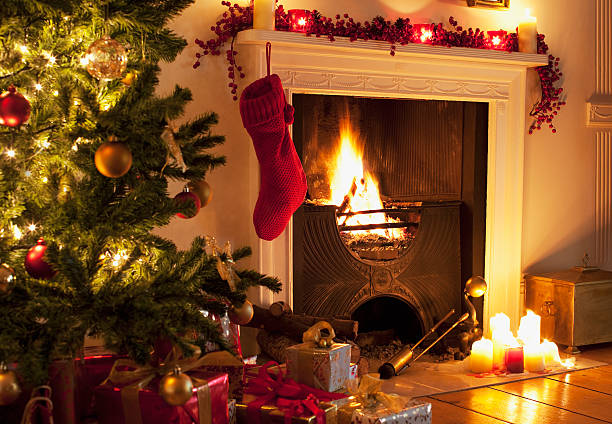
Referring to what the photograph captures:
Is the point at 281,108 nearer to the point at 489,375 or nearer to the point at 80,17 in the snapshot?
the point at 80,17

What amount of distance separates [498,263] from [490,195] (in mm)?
346

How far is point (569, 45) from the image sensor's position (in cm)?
388

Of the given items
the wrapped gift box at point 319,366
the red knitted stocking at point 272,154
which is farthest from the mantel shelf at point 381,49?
the wrapped gift box at point 319,366

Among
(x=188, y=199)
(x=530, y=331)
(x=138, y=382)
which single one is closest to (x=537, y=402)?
(x=530, y=331)

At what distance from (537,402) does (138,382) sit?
1.76 metres

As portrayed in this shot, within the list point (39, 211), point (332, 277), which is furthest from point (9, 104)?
point (332, 277)

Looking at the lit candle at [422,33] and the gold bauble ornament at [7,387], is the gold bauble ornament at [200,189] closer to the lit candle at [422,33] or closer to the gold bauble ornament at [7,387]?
the gold bauble ornament at [7,387]

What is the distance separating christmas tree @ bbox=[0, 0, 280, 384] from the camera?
1.44 metres

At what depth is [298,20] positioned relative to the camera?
305cm

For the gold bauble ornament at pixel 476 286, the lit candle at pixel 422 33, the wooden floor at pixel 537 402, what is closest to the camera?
the wooden floor at pixel 537 402

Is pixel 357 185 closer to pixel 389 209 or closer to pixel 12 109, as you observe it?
pixel 389 209

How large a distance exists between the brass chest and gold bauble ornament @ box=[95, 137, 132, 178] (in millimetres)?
2730

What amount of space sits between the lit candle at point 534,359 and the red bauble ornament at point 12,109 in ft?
8.38

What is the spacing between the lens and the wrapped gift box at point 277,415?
6.44ft
